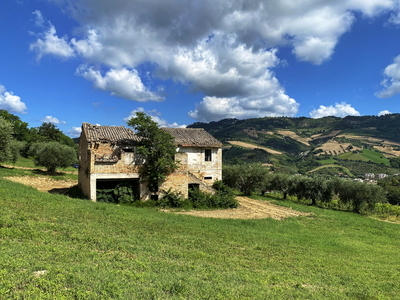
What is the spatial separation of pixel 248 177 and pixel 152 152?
1838 centimetres

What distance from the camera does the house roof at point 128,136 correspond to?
22.8 m

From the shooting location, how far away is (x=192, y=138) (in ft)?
101

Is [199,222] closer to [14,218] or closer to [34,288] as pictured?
[14,218]

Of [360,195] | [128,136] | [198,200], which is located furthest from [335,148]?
[128,136]

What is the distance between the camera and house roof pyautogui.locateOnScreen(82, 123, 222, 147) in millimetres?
22844

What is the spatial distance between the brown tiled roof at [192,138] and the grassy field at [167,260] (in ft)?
48.2

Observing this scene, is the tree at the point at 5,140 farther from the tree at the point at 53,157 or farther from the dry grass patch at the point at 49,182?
the tree at the point at 53,157

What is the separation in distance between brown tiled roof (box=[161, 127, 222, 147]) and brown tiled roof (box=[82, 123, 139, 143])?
6020mm

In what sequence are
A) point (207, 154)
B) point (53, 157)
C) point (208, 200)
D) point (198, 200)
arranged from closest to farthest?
point (198, 200)
point (208, 200)
point (207, 154)
point (53, 157)

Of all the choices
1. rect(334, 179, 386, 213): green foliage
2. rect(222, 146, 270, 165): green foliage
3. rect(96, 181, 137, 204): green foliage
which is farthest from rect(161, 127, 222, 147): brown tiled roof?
rect(222, 146, 270, 165): green foliage

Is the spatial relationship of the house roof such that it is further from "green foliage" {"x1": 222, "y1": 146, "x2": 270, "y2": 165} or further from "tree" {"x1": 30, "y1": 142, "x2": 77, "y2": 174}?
"green foliage" {"x1": 222, "y1": 146, "x2": 270, "y2": 165}

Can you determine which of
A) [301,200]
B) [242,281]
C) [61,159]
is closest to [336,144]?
[301,200]

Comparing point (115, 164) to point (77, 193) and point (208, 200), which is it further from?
point (208, 200)

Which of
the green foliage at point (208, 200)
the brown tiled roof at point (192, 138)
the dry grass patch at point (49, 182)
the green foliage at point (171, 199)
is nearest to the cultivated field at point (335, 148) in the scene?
the brown tiled roof at point (192, 138)
